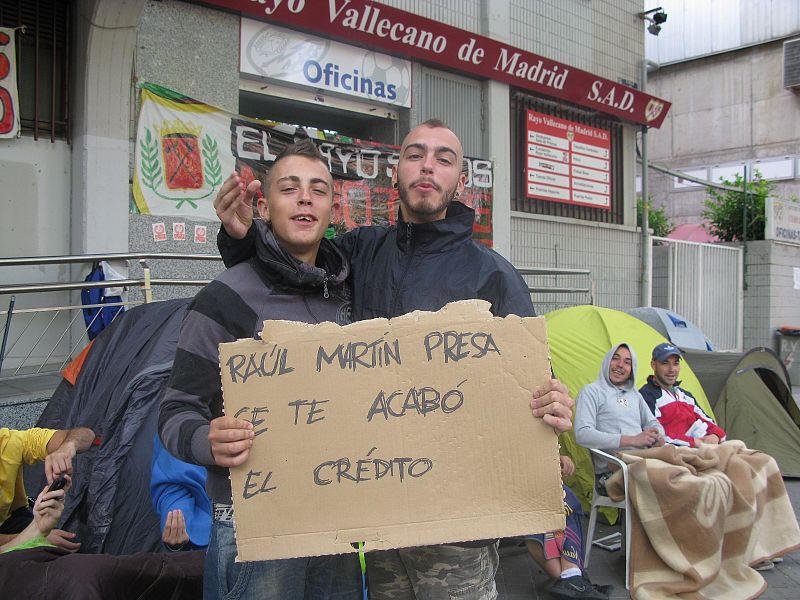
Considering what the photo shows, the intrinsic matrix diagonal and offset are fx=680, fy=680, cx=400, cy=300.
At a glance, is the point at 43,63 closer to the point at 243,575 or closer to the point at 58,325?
the point at 58,325

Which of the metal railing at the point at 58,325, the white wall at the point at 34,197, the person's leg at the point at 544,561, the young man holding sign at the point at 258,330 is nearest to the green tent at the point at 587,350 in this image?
the person's leg at the point at 544,561

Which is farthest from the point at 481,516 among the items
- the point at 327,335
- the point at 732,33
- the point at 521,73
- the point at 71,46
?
the point at 732,33

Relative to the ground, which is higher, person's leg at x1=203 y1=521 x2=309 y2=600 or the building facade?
the building facade

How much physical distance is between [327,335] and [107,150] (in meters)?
5.39

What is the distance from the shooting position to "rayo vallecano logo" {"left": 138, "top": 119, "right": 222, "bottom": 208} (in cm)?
650

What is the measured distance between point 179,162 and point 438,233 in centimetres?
527

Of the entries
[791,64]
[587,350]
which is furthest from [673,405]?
[791,64]

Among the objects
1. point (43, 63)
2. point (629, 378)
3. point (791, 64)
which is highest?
point (791, 64)

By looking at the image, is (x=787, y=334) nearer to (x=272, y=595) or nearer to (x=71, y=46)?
(x=71, y=46)

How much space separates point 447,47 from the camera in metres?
8.66

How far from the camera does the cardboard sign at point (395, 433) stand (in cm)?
167

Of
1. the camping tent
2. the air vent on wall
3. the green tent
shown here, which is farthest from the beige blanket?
the air vent on wall

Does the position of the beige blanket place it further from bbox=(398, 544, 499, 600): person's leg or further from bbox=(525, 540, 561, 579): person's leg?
bbox=(398, 544, 499, 600): person's leg

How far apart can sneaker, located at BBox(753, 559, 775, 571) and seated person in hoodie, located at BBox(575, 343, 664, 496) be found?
0.97 m
